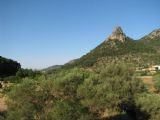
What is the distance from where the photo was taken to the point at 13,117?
93.4ft

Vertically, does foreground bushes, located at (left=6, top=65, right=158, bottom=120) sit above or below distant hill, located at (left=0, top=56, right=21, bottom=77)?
below

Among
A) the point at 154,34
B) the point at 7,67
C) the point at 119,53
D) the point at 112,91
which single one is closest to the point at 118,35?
the point at 119,53

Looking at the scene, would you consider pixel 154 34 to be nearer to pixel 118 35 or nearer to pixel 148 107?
pixel 118 35

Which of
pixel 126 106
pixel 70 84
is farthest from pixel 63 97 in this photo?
pixel 126 106

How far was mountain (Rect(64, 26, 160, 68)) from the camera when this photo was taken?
14125cm

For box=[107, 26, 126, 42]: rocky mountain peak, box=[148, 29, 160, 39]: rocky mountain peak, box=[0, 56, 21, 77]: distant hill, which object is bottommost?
box=[0, 56, 21, 77]: distant hill

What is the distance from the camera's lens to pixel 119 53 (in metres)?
150

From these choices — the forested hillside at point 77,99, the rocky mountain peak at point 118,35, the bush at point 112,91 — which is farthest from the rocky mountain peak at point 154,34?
the forested hillside at point 77,99

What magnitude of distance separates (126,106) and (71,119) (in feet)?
36.3

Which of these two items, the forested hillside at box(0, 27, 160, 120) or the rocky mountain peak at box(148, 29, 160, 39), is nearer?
the forested hillside at box(0, 27, 160, 120)

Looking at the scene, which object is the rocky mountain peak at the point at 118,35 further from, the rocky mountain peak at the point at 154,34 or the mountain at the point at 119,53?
the rocky mountain peak at the point at 154,34

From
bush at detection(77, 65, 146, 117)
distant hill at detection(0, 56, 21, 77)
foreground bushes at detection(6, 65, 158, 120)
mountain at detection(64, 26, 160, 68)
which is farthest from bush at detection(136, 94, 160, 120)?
mountain at detection(64, 26, 160, 68)

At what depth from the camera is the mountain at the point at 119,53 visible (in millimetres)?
141250

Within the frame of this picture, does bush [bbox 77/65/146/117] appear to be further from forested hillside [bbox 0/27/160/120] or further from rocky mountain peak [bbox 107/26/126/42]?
rocky mountain peak [bbox 107/26/126/42]
